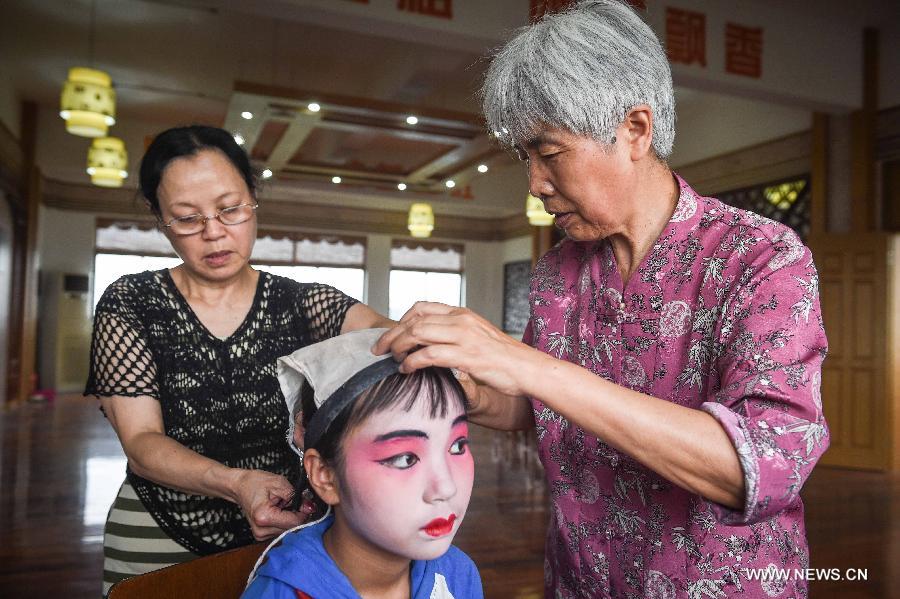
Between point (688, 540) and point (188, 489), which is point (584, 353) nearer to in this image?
point (688, 540)

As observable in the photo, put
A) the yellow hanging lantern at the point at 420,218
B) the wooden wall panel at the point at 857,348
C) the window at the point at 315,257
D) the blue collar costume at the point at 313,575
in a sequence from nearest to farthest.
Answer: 1. the blue collar costume at the point at 313,575
2. the wooden wall panel at the point at 857,348
3. the yellow hanging lantern at the point at 420,218
4. the window at the point at 315,257

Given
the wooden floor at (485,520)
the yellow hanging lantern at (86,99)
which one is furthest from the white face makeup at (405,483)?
the yellow hanging lantern at (86,99)

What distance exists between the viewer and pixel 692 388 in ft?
3.82

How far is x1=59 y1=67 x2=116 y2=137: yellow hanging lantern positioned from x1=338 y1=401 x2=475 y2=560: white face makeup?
4982 millimetres

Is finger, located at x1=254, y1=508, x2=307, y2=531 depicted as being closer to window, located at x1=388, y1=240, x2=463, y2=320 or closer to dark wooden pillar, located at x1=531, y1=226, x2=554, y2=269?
dark wooden pillar, located at x1=531, y1=226, x2=554, y2=269

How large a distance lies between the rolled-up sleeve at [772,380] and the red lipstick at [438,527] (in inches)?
15.1

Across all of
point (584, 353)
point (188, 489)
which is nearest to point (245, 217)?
point (188, 489)

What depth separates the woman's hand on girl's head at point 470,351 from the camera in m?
0.94

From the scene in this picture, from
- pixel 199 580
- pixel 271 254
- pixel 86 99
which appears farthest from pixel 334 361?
pixel 271 254

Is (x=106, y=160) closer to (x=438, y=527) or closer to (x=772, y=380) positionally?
(x=438, y=527)

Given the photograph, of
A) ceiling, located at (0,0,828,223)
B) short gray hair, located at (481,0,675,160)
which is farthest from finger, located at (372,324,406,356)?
ceiling, located at (0,0,828,223)

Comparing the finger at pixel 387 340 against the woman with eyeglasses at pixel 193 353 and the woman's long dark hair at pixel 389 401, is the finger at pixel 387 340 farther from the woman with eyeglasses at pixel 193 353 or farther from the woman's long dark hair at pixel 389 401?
the woman with eyeglasses at pixel 193 353

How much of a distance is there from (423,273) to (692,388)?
12.4m

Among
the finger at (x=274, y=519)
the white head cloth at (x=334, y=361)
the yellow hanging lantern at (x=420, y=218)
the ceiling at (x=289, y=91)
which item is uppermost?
the ceiling at (x=289, y=91)
